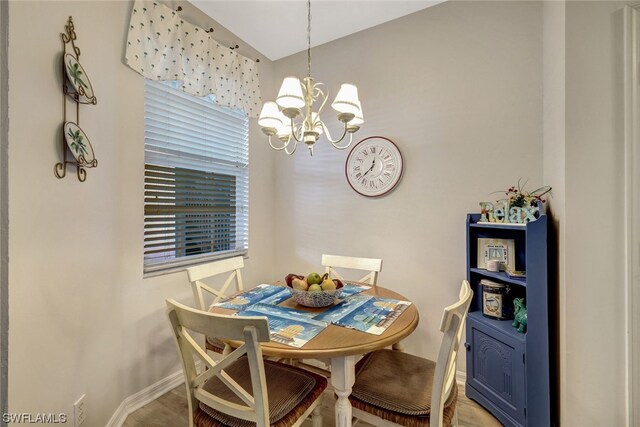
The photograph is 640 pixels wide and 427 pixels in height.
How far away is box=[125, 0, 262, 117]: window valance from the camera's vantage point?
178 centimetres

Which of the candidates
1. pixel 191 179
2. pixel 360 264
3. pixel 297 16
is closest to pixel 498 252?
pixel 360 264

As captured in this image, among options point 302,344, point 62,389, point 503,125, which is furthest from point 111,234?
point 503,125

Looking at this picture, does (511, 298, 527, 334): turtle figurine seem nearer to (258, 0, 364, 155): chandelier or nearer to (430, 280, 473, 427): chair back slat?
(430, 280, 473, 427): chair back slat

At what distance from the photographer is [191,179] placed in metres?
2.20

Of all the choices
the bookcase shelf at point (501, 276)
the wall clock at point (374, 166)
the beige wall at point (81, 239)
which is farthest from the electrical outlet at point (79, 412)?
the bookcase shelf at point (501, 276)

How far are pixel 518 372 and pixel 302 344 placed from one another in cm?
132

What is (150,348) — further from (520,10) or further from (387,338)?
(520,10)

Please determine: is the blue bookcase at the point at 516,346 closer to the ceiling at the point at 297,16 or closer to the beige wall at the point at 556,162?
the beige wall at the point at 556,162

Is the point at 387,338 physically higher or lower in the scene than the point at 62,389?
higher

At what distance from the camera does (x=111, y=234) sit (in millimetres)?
1613

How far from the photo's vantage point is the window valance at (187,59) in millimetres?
1776

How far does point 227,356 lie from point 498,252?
1.71m

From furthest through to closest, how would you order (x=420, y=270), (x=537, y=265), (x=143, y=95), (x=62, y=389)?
1. (x=420, y=270)
2. (x=143, y=95)
3. (x=537, y=265)
4. (x=62, y=389)

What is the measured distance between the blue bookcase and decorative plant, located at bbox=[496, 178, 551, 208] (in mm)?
166
